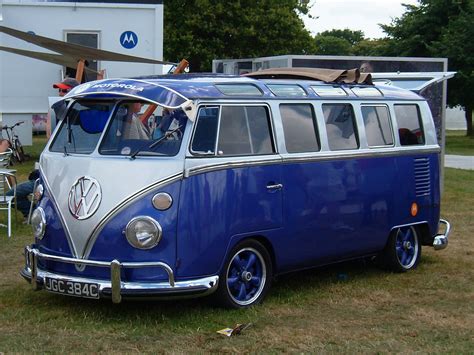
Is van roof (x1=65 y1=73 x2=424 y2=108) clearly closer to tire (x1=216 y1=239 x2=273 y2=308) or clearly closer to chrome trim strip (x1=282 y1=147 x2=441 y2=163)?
chrome trim strip (x1=282 y1=147 x2=441 y2=163)

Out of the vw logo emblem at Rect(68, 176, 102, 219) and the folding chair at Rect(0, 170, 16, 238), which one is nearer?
the vw logo emblem at Rect(68, 176, 102, 219)

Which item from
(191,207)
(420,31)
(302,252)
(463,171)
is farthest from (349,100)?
(420,31)

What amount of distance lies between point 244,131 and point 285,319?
1651mm

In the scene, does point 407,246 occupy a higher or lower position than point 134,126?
lower

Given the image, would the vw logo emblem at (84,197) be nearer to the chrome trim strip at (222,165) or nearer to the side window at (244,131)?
the chrome trim strip at (222,165)

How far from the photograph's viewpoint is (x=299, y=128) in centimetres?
761

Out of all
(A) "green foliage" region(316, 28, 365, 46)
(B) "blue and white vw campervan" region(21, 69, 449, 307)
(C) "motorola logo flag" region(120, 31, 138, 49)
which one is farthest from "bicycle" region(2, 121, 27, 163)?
(A) "green foliage" region(316, 28, 365, 46)

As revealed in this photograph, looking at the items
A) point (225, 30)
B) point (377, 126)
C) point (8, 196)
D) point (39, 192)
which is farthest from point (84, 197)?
point (225, 30)

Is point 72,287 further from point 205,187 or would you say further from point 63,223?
point 205,187

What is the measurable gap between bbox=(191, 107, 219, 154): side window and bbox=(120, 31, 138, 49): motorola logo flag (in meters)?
11.2

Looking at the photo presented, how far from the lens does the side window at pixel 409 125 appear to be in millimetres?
8875

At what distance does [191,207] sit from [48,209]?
4.26 ft

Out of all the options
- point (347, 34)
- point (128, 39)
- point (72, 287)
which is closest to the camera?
point (72, 287)

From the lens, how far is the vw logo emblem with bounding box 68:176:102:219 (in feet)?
21.4
